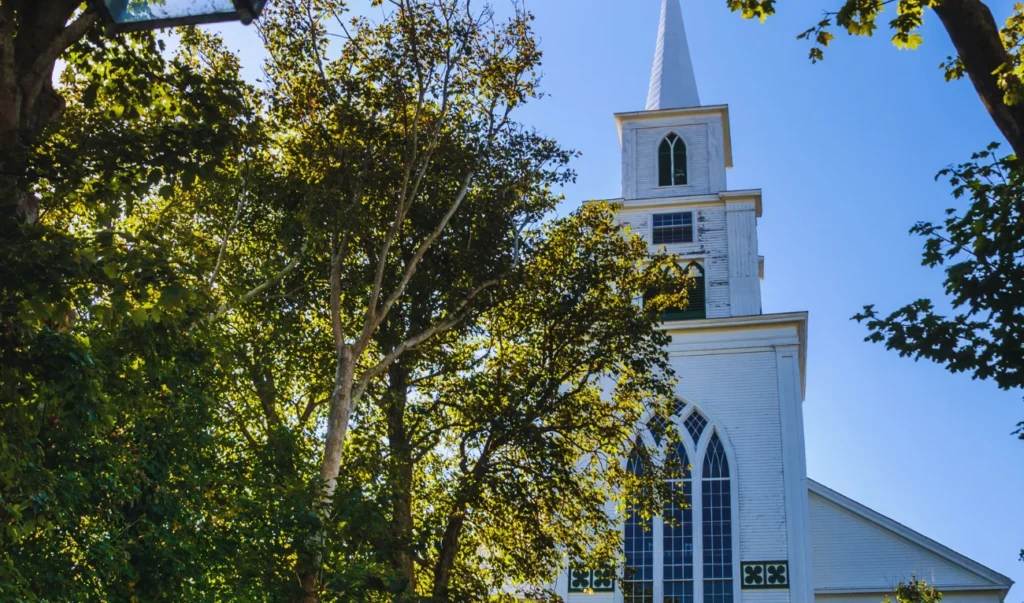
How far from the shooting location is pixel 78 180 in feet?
24.8

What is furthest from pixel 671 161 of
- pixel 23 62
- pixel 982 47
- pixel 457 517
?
pixel 23 62

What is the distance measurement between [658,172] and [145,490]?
25.0m

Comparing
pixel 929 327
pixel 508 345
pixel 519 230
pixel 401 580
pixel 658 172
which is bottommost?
pixel 401 580

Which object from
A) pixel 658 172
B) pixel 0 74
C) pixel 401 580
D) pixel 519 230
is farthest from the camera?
pixel 658 172

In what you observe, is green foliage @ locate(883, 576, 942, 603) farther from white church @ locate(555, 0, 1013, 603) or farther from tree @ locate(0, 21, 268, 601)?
tree @ locate(0, 21, 268, 601)

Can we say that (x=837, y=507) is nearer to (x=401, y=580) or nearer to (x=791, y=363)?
(x=791, y=363)

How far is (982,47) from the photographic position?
26.8 ft

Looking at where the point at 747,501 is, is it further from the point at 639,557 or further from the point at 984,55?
the point at 984,55

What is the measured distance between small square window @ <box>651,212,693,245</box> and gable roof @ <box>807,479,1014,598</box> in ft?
27.4

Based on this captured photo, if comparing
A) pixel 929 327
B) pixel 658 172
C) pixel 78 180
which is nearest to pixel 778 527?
pixel 658 172

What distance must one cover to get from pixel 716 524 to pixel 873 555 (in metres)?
4.13

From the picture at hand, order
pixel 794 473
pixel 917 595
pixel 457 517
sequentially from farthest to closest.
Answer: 1. pixel 794 473
2. pixel 917 595
3. pixel 457 517

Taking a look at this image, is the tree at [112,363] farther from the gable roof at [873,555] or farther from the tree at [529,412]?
the gable roof at [873,555]

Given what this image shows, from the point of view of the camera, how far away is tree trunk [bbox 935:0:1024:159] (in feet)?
26.5
